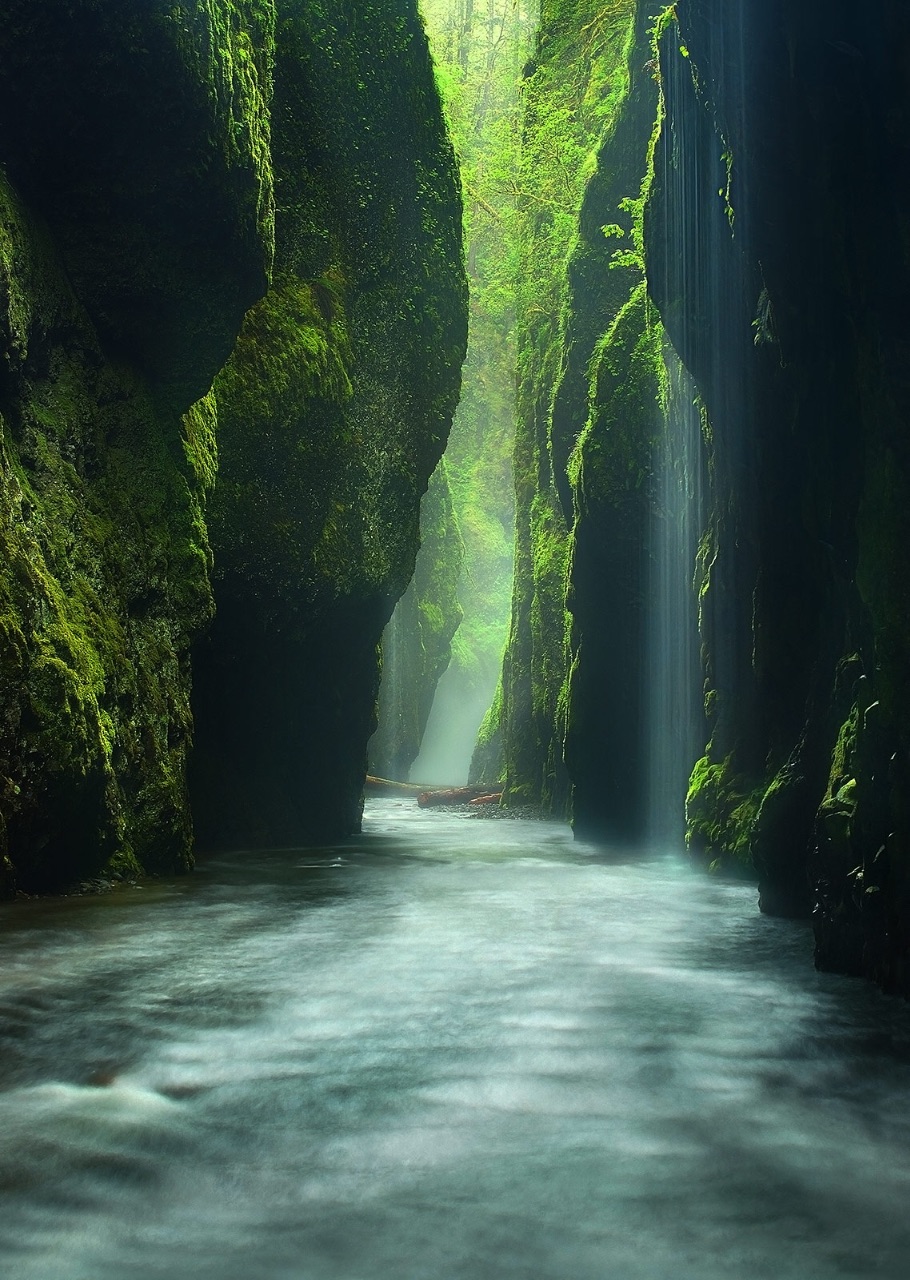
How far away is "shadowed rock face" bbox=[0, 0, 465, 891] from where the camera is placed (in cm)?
842

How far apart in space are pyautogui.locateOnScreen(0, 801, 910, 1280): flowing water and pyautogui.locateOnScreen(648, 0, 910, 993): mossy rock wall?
79cm

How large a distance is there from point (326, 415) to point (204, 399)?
1.51m

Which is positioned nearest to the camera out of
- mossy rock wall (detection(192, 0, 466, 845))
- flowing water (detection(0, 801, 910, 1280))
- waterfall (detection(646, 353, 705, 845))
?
flowing water (detection(0, 801, 910, 1280))

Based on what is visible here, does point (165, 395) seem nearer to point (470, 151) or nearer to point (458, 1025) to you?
point (458, 1025)

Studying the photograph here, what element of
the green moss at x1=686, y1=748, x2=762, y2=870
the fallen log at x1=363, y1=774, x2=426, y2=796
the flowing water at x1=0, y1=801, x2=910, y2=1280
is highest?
the green moss at x1=686, y1=748, x2=762, y2=870

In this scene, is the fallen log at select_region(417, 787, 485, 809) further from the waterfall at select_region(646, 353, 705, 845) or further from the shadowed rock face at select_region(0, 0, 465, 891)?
the waterfall at select_region(646, 353, 705, 845)

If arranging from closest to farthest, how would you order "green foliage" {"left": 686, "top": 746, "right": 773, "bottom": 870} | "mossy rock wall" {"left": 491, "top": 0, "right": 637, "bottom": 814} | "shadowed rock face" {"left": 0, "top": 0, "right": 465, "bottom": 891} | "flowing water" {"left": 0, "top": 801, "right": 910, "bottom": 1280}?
1. "flowing water" {"left": 0, "top": 801, "right": 910, "bottom": 1280}
2. "shadowed rock face" {"left": 0, "top": 0, "right": 465, "bottom": 891}
3. "green foliage" {"left": 686, "top": 746, "right": 773, "bottom": 870}
4. "mossy rock wall" {"left": 491, "top": 0, "right": 637, "bottom": 814}

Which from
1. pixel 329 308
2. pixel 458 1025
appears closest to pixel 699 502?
pixel 329 308

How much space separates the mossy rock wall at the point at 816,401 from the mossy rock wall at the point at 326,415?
4.65m

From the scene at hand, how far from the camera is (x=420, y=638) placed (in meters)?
35.2

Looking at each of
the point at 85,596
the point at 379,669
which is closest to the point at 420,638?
the point at 379,669

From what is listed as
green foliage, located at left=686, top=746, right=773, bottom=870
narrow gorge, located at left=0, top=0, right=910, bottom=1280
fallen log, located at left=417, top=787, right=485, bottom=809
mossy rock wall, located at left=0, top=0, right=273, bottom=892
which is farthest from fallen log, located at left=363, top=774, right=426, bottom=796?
mossy rock wall, located at left=0, top=0, right=273, bottom=892

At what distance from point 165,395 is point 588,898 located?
5.87 metres

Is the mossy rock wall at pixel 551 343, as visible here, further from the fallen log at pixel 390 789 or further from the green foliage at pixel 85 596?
the green foliage at pixel 85 596
